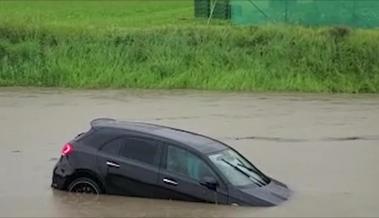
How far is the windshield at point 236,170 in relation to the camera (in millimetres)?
14430

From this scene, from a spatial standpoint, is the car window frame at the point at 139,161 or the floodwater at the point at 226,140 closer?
the floodwater at the point at 226,140

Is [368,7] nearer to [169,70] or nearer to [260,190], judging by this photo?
[169,70]

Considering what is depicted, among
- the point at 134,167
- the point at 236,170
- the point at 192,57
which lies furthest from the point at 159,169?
the point at 192,57

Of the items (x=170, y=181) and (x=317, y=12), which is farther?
(x=317, y=12)

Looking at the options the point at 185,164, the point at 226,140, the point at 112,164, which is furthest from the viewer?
the point at 226,140

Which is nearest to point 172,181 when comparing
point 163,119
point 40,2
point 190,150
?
point 190,150

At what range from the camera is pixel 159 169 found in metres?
14.5

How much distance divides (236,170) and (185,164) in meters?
0.84

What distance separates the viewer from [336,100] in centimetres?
3191

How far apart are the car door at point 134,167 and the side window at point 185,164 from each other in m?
0.21

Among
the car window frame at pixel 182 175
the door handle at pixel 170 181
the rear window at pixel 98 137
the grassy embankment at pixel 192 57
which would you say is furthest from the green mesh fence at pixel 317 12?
the door handle at pixel 170 181

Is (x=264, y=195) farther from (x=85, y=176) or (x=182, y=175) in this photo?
(x=85, y=176)

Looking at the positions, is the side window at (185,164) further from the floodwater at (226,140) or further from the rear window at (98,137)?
the rear window at (98,137)

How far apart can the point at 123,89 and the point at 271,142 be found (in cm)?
1294
